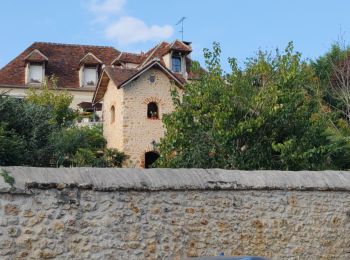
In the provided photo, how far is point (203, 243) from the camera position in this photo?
8922mm

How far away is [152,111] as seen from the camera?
96.1 feet

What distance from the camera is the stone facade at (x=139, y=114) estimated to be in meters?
28.3

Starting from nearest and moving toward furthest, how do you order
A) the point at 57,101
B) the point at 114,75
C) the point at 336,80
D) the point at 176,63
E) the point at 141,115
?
the point at 141,115 → the point at 114,75 → the point at 57,101 → the point at 336,80 → the point at 176,63

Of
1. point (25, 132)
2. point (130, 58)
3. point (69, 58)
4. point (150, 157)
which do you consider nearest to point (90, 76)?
point (69, 58)

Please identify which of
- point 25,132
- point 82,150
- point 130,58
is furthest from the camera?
point 130,58

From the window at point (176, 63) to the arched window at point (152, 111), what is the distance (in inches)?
231

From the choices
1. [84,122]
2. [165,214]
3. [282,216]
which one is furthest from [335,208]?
[84,122]

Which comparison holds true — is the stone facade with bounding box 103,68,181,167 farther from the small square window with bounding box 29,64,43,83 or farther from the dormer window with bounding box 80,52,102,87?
the small square window with bounding box 29,64,43,83

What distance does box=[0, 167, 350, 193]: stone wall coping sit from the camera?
7.71m

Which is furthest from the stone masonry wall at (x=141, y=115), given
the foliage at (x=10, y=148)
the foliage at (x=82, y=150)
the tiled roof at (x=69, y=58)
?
the foliage at (x=10, y=148)

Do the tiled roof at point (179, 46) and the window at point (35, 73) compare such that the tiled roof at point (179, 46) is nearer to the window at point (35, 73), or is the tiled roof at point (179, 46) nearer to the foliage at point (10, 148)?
the window at point (35, 73)

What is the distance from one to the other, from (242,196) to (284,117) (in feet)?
21.0

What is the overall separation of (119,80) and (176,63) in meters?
6.97

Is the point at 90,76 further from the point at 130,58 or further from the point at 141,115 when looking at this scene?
the point at 141,115
